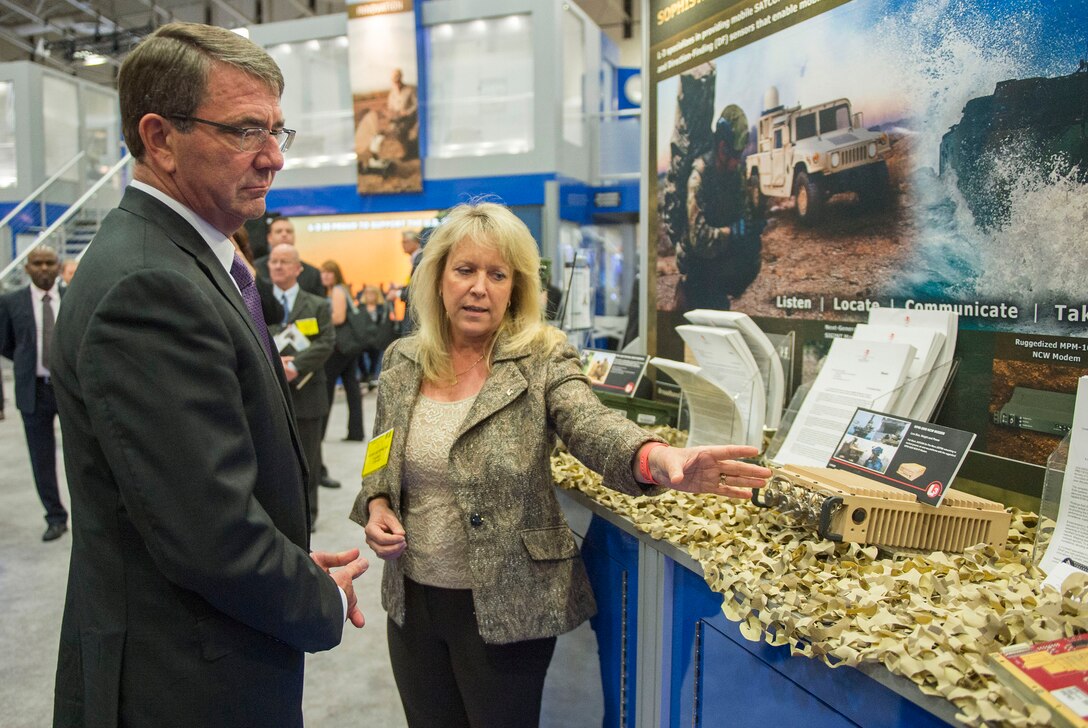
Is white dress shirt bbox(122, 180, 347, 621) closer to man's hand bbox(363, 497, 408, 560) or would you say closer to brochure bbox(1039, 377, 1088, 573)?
man's hand bbox(363, 497, 408, 560)

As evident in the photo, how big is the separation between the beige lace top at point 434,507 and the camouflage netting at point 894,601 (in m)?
0.44

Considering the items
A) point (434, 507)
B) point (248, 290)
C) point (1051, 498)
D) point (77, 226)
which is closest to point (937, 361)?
point (1051, 498)

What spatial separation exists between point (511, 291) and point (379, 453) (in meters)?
0.51

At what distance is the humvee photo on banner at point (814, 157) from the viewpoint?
2.10 metres

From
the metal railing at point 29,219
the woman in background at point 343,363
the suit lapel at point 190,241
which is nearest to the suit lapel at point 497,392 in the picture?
the suit lapel at point 190,241

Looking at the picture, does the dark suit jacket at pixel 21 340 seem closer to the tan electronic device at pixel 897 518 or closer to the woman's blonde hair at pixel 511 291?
the woman's blonde hair at pixel 511 291

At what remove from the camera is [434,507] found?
1826 mm

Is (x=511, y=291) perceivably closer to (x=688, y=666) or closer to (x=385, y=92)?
(x=688, y=666)

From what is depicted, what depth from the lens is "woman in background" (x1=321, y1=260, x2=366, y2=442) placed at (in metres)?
6.30

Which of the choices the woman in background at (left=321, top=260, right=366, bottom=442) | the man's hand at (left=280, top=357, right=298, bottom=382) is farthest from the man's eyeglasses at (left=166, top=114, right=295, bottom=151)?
the woman in background at (left=321, top=260, right=366, bottom=442)

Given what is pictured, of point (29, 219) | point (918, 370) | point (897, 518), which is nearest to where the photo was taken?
point (897, 518)

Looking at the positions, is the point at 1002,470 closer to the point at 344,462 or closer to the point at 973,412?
the point at 973,412

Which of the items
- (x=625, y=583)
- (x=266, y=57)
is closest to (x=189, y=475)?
(x=266, y=57)

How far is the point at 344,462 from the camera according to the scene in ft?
21.7
